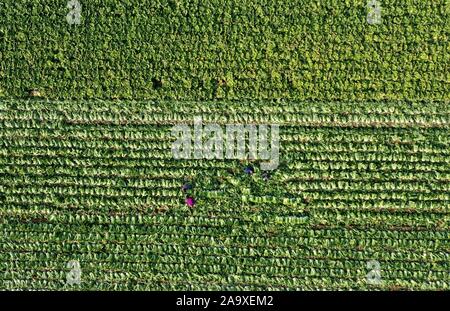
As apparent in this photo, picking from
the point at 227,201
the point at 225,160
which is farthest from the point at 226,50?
the point at 227,201

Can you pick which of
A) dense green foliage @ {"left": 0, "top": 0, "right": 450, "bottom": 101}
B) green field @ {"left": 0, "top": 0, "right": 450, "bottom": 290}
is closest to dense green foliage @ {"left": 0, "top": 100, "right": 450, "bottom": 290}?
green field @ {"left": 0, "top": 0, "right": 450, "bottom": 290}

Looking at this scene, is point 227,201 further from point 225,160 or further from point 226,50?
point 226,50

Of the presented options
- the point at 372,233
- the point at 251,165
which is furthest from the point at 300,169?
the point at 372,233

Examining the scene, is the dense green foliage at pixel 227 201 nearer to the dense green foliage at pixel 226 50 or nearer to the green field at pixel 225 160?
the green field at pixel 225 160

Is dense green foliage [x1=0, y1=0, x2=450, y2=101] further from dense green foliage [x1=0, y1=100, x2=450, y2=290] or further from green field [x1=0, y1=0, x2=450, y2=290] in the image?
dense green foliage [x1=0, y1=100, x2=450, y2=290]

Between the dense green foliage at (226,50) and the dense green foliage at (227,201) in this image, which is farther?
the dense green foliage at (226,50)

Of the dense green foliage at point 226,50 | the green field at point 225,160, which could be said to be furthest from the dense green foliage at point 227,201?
the dense green foliage at point 226,50
